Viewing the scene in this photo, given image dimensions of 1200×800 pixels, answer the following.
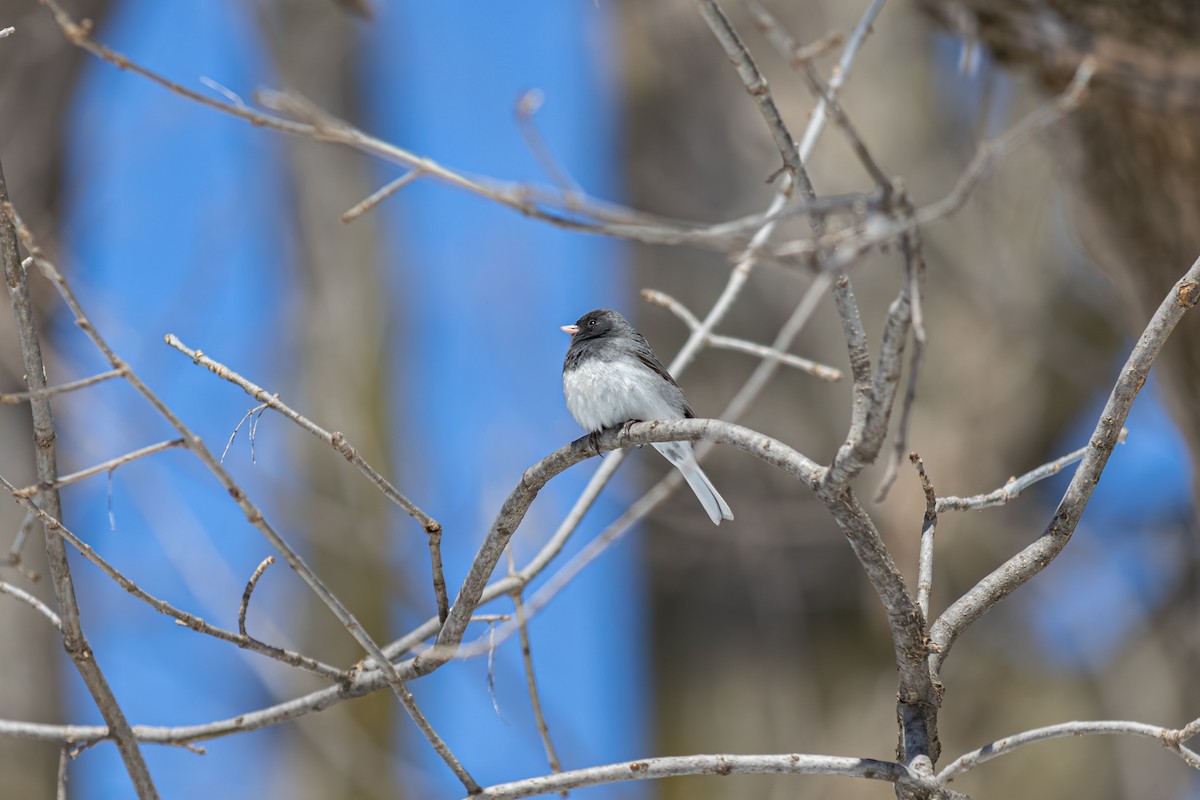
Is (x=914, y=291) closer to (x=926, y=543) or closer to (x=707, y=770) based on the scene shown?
(x=926, y=543)

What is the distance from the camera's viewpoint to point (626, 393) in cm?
286

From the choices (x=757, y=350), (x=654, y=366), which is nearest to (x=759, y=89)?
(x=757, y=350)

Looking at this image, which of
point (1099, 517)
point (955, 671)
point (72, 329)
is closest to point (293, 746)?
point (72, 329)

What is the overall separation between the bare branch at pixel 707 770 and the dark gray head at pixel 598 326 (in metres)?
1.88

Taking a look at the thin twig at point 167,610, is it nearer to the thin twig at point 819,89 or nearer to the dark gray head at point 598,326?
the thin twig at point 819,89

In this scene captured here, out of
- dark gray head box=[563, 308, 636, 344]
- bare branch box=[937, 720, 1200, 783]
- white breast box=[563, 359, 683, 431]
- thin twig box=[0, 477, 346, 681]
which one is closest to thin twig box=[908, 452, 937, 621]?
bare branch box=[937, 720, 1200, 783]

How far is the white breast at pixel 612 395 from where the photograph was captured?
2.86 m

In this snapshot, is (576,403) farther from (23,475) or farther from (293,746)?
(293,746)

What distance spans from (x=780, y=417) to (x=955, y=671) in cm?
140

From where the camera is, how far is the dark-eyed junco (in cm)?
287

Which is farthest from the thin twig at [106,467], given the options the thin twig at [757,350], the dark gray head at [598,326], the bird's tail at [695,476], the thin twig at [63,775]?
the dark gray head at [598,326]

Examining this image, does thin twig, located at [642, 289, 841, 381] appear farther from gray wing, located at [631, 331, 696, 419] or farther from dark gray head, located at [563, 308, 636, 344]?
dark gray head, located at [563, 308, 636, 344]

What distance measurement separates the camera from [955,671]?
4.84 meters

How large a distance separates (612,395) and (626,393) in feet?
0.12
